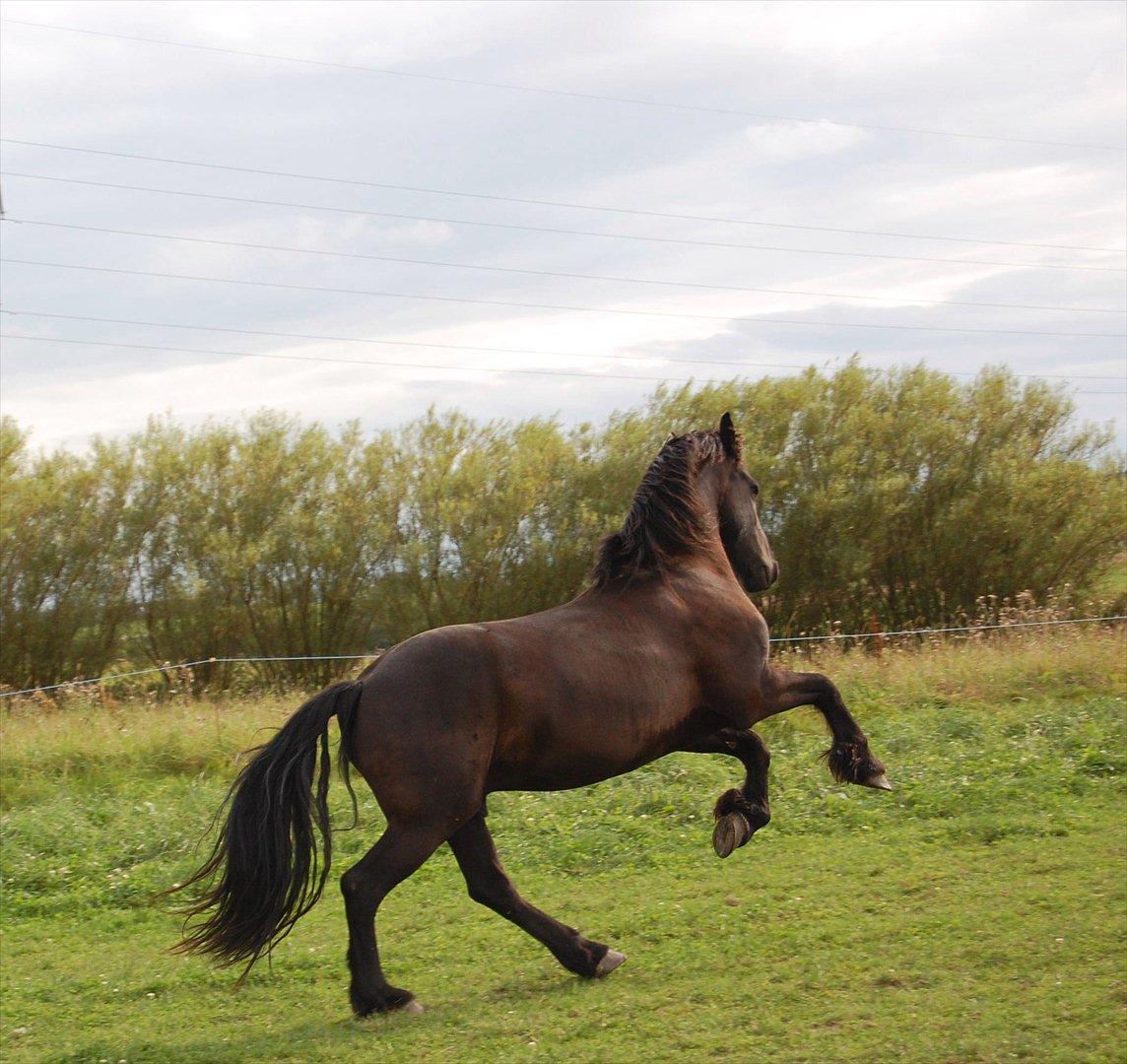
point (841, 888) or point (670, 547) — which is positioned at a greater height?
point (670, 547)

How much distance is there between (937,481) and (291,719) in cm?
1891

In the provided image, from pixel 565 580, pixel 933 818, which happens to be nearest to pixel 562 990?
pixel 933 818

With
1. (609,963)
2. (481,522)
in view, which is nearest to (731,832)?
(609,963)

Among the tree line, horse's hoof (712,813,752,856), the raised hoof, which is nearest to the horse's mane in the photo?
horse's hoof (712,813,752,856)

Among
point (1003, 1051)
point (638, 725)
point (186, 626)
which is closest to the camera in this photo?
point (1003, 1051)

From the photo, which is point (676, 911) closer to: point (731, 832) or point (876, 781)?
point (731, 832)

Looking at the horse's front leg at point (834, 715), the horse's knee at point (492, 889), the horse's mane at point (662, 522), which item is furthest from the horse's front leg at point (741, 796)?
the horse's knee at point (492, 889)

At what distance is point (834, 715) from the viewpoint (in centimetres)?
554

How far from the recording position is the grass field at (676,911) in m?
4.76

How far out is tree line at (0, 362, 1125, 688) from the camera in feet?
67.5

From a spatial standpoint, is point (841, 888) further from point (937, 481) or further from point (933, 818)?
point (937, 481)

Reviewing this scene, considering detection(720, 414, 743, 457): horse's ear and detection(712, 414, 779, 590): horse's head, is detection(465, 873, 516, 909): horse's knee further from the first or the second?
detection(720, 414, 743, 457): horse's ear

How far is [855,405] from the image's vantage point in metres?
22.5

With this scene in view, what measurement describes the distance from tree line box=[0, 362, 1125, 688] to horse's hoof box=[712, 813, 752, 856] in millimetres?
15214
